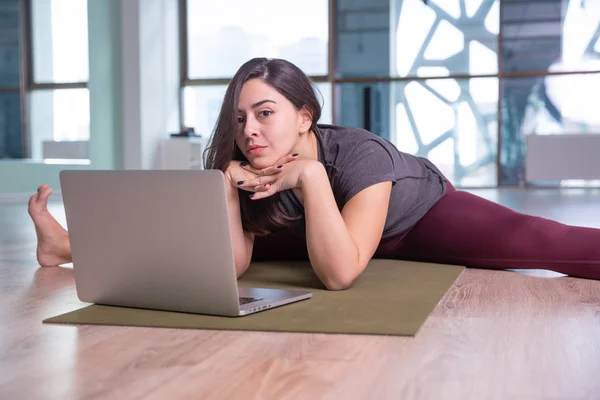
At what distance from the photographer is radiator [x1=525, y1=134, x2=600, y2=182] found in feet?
25.3

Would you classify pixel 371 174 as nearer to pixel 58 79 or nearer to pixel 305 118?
pixel 305 118

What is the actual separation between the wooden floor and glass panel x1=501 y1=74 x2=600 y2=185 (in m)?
6.84

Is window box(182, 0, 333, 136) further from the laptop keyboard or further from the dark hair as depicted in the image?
the laptop keyboard

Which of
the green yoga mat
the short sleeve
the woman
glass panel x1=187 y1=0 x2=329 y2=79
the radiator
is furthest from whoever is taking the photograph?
glass panel x1=187 y1=0 x2=329 y2=79

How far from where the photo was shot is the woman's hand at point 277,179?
1765 mm

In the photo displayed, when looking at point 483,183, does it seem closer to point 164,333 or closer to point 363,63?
point 363,63

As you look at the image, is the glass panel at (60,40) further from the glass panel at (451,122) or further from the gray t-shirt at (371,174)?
the gray t-shirt at (371,174)

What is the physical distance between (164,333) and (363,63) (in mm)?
7581

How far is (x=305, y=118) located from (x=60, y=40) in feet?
23.3

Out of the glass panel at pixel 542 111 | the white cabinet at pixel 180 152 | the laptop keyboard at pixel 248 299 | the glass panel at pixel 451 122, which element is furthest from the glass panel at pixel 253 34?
the laptop keyboard at pixel 248 299

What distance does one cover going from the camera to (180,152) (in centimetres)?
823

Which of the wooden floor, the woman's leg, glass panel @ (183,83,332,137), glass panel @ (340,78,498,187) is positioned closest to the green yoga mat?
the wooden floor

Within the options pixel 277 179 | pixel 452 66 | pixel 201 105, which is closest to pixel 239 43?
pixel 201 105

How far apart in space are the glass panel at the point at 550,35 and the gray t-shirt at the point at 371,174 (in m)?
6.43
